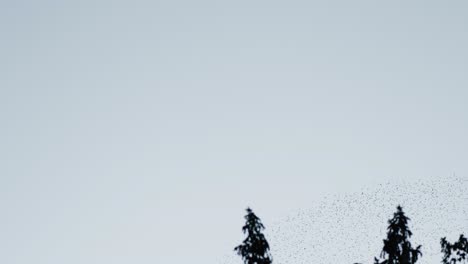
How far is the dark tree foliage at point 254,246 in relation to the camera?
1289 cm

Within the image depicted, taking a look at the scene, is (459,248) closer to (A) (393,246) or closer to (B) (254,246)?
(A) (393,246)

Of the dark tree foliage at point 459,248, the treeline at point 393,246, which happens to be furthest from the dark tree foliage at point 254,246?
the dark tree foliage at point 459,248

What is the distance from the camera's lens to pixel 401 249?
1234cm

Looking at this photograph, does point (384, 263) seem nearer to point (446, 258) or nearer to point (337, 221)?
point (446, 258)

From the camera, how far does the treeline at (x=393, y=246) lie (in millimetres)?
12195

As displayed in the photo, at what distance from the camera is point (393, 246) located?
1222 cm

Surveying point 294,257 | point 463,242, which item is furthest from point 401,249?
point 294,257

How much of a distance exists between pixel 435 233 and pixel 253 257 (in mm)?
45654

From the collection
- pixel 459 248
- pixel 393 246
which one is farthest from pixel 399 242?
pixel 459 248

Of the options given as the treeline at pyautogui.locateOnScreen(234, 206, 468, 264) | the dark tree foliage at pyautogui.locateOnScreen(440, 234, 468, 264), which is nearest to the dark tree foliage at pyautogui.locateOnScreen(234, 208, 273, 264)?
the treeline at pyautogui.locateOnScreen(234, 206, 468, 264)

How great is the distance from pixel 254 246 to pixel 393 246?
2970 mm

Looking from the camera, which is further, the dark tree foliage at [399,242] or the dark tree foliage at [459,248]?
the dark tree foliage at [459,248]

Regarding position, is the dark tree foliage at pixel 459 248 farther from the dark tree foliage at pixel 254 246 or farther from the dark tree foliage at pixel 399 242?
the dark tree foliage at pixel 254 246

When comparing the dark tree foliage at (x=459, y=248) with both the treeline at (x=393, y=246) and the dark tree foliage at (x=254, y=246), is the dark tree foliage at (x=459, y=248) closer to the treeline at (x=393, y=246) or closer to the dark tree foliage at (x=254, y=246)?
the treeline at (x=393, y=246)
